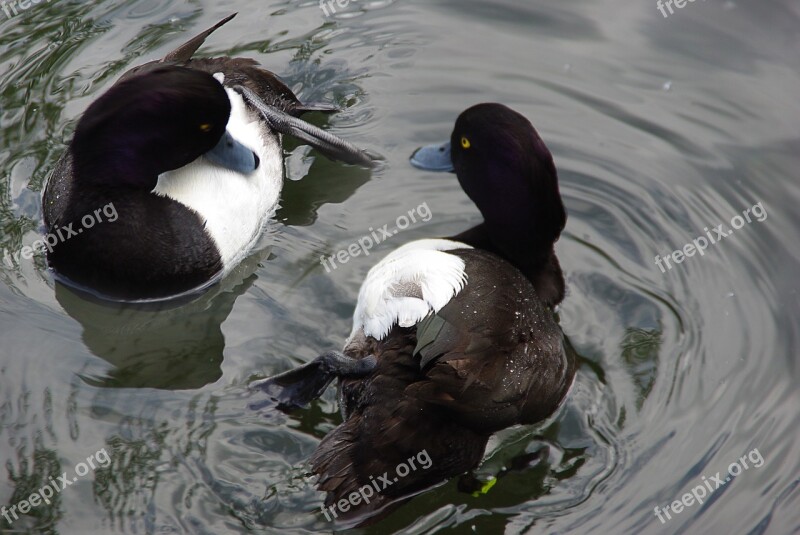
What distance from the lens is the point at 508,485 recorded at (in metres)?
4.05

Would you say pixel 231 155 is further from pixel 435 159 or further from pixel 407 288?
pixel 407 288

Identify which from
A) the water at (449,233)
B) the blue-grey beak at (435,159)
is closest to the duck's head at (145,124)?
the water at (449,233)

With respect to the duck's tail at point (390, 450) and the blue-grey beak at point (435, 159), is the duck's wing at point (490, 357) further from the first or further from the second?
the blue-grey beak at point (435, 159)

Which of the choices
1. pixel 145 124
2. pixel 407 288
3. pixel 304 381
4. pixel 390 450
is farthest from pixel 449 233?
pixel 390 450

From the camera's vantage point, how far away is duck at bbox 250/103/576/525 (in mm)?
3539

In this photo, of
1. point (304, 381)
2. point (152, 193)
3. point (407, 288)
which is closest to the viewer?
point (407, 288)

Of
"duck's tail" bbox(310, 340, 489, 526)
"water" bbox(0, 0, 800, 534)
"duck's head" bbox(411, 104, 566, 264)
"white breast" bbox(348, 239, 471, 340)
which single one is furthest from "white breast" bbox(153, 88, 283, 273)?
"duck's tail" bbox(310, 340, 489, 526)

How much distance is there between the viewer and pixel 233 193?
5.16 meters

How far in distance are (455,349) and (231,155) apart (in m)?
2.16

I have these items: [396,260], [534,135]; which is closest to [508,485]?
[396,260]

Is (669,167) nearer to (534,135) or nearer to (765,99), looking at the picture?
(765,99)

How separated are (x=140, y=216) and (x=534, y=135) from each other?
1.96m

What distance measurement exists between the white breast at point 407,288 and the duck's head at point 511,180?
24 cm

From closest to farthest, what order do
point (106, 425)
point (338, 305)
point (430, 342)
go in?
point (430, 342) → point (106, 425) → point (338, 305)
